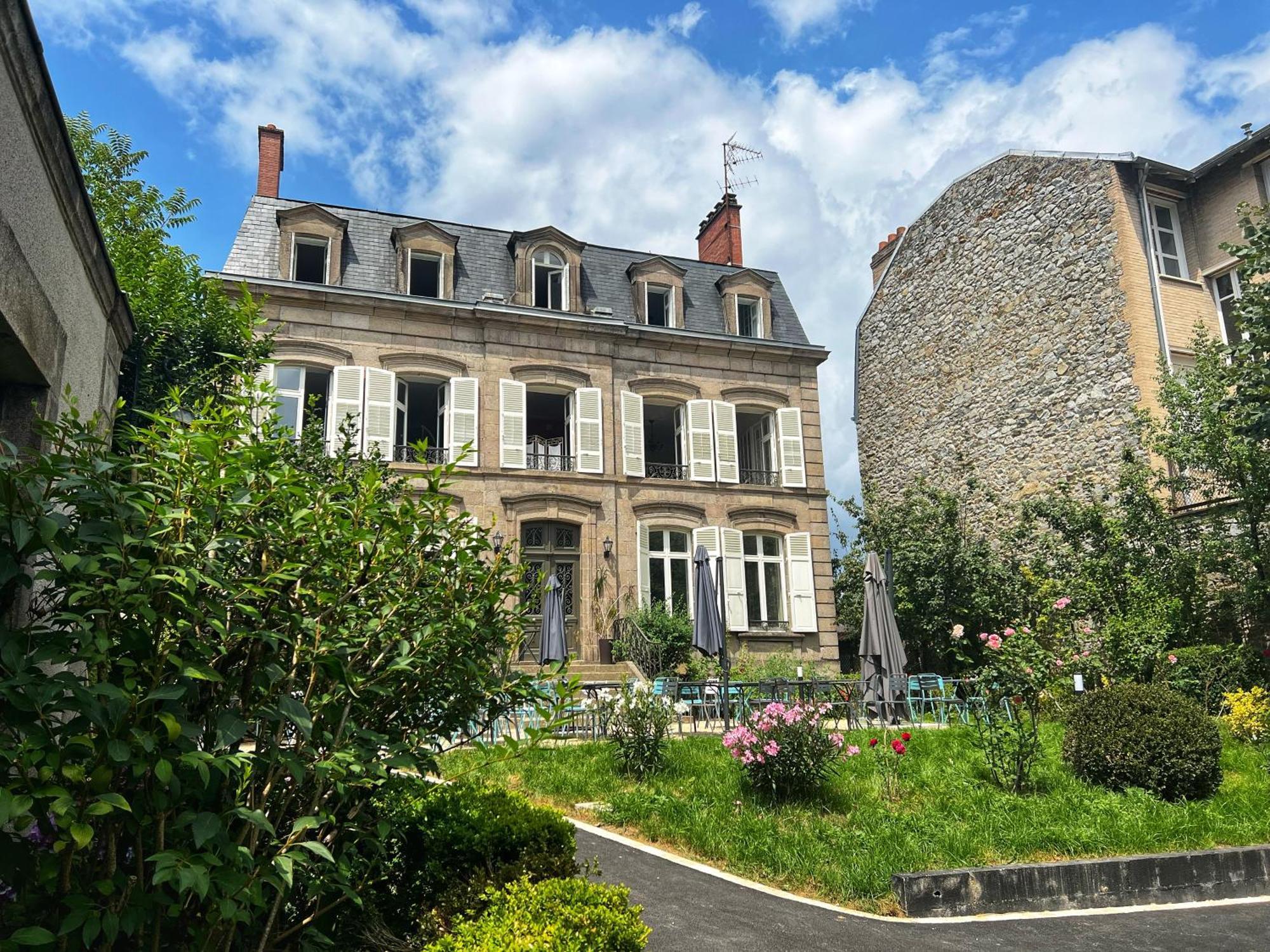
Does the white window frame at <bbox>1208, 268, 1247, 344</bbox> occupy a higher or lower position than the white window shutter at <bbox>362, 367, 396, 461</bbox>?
higher

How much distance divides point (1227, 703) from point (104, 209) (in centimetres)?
1645

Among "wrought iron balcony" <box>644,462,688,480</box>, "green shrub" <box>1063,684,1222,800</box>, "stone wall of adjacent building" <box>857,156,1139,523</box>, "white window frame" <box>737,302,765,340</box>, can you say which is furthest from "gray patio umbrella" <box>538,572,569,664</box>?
"stone wall of adjacent building" <box>857,156,1139,523</box>

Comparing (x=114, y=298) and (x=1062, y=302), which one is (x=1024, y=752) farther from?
(x=1062, y=302)

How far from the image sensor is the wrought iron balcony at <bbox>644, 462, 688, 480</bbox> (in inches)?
804

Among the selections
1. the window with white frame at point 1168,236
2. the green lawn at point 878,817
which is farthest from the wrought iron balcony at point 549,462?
the window with white frame at point 1168,236

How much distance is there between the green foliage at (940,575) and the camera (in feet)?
61.7

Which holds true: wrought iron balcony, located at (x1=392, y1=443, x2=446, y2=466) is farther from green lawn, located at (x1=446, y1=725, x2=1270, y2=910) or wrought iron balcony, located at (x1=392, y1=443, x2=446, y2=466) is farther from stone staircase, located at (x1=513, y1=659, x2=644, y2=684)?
green lawn, located at (x1=446, y1=725, x2=1270, y2=910)

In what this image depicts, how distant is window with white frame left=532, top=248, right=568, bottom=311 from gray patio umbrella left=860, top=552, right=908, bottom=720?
33.2ft

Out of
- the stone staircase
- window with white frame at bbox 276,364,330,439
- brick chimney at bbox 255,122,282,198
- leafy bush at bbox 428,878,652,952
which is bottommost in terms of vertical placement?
leafy bush at bbox 428,878,652,952

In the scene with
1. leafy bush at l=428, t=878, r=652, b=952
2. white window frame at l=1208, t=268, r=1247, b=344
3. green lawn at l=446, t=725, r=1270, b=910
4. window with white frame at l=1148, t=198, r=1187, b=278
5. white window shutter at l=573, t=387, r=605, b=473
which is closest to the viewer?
leafy bush at l=428, t=878, r=652, b=952

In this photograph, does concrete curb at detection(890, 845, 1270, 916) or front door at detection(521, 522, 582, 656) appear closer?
concrete curb at detection(890, 845, 1270, 916)

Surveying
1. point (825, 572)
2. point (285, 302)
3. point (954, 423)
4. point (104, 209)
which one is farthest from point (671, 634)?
point (104, 209)

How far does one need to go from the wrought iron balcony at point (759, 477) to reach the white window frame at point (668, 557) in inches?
89.8

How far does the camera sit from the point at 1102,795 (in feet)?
27.6
